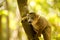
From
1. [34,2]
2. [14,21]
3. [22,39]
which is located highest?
[34,2]

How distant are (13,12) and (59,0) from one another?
1.13 feet

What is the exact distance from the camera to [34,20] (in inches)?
22.2

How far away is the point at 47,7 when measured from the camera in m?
0.98

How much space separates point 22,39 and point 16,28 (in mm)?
84

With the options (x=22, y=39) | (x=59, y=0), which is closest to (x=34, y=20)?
(x=22, y=39)

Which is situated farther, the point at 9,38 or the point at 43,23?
the point at 9,38

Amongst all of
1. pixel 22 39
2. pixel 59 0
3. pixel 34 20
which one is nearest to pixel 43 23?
pixel 34 20

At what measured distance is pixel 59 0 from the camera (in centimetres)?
101

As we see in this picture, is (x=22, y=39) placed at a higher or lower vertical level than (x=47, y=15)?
lower

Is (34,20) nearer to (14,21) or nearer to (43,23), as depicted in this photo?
(43,23)

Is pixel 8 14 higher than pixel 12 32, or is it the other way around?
pixel 8 14

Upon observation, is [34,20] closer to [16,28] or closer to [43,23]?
[43,23]

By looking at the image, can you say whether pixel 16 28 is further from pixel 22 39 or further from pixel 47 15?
pixel 47 15

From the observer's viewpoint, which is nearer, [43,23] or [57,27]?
[43,23]
